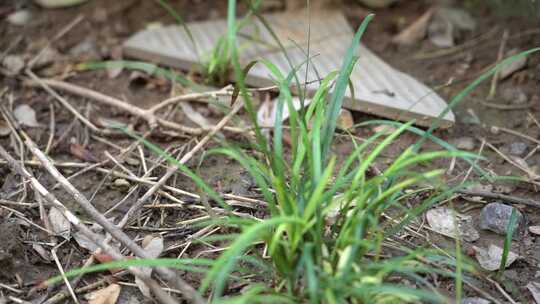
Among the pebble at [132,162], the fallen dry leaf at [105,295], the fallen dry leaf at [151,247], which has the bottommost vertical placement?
the fallen dry leaf at [105,295]

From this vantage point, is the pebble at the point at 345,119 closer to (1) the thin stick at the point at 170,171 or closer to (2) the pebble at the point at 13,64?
(1) the thin stick at the point at 170,171

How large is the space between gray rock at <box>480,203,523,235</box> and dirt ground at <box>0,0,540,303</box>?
0.02 m

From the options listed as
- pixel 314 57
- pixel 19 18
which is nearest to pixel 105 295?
pixel 314 57

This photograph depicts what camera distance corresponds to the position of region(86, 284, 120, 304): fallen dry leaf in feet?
4.96

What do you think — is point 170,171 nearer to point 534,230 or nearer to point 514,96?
point 534,230

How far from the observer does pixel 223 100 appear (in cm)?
218

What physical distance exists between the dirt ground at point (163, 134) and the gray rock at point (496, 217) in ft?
0.07

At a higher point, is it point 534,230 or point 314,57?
point 314,57

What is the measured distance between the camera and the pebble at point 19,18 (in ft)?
8.30

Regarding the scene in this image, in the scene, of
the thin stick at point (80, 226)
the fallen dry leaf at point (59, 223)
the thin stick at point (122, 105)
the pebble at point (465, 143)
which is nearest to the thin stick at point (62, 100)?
the thin stick at point (122, 105)

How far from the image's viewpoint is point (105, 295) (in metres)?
1.52

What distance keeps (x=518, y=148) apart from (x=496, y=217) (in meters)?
0.35

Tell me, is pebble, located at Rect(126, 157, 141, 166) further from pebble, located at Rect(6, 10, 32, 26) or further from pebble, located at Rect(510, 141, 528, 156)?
pebble, located at Rect(510, 141, 528, 156)

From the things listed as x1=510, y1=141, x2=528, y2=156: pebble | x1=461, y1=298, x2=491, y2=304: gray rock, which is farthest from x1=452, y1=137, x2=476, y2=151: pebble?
x1=461, y1=298, x2=491, y2=304: gray rock
